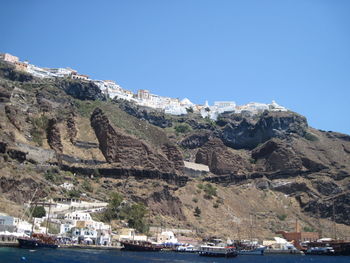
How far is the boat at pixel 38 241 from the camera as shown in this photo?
110438 millimetres

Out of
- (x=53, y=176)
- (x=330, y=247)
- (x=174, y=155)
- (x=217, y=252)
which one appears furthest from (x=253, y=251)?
(x=53, y=176)

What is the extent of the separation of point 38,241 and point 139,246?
1076 inches

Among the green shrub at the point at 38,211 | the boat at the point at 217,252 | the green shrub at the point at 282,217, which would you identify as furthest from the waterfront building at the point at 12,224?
the green shrub at the point at 282,217

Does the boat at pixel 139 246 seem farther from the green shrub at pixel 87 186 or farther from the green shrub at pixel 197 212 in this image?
the green shrub at pixel 197 212

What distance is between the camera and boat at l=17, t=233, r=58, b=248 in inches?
4348

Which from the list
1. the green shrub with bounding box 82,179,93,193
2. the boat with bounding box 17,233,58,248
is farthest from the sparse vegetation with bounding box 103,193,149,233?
the boat with bounding box 17,233,58,248

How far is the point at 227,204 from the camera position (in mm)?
191375

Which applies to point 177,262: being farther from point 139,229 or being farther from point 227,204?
point 227,204

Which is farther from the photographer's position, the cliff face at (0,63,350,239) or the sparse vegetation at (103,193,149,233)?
the cliff face at (0,63,350,239)

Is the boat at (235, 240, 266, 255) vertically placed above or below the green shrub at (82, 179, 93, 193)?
below

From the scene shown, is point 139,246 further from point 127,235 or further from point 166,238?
point 166,238

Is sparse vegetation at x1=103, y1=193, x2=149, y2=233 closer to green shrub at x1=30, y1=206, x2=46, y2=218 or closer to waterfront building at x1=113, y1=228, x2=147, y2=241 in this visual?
waterfront building at x1=113, y1=228, x2=147, y2=241

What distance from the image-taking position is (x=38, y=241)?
112938 mm

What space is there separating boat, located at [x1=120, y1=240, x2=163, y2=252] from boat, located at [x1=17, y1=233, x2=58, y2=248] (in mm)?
17678
